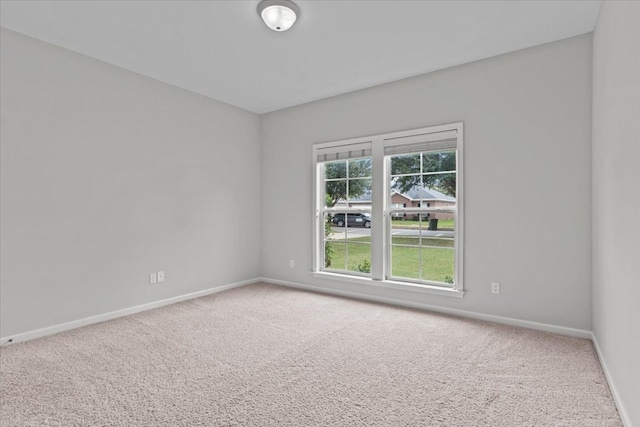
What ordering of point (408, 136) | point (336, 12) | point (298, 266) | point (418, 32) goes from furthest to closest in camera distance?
point (298, 266)
point (408, 136)
point (418, 32)
point (336, 12)

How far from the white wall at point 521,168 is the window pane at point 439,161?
0.71ft

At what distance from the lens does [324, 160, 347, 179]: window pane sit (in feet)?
14.5

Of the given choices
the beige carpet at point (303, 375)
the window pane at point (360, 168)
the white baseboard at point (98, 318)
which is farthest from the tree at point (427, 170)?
the white baseboard at point (98, 318)

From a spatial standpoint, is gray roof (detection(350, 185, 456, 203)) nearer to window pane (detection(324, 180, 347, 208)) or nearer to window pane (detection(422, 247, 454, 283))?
window pane (detection(422, 247, 454, 283))

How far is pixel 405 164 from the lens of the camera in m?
3.88

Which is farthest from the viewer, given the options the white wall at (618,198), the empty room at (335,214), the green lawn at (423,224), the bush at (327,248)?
the bush at (327,248)

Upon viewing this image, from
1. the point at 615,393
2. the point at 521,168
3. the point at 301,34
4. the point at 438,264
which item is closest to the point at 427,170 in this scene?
the point at 521,168

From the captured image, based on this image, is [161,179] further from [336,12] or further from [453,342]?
[453,342]

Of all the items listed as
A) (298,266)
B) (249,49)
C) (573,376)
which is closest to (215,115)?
(249,49)

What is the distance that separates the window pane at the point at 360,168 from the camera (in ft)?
13.8

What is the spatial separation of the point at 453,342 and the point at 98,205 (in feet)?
11.6

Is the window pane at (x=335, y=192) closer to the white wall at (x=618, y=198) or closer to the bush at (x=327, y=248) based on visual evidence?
the bush at (x=327, y=248)

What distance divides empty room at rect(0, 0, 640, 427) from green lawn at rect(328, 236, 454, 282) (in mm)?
26

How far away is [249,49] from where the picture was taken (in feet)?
9.97
